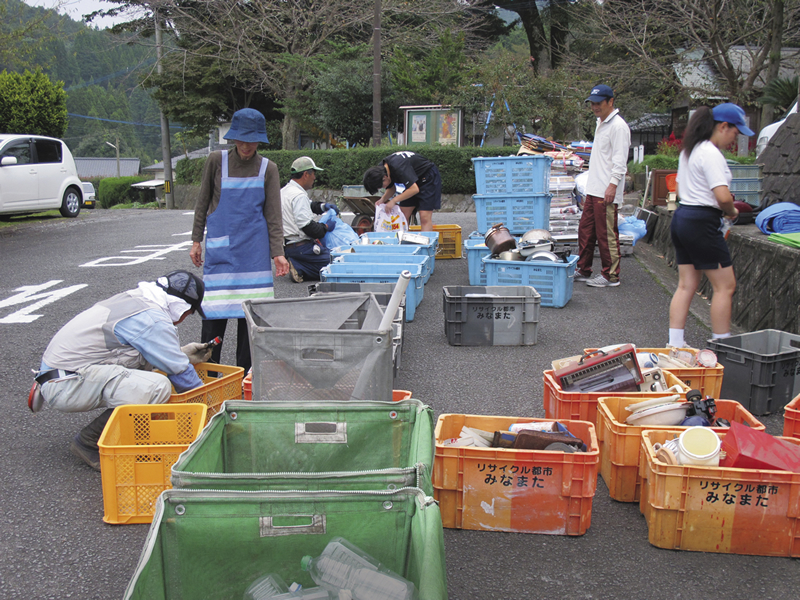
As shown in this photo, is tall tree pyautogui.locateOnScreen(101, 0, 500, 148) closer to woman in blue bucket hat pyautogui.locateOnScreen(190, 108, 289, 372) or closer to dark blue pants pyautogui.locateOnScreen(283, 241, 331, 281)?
dark blue pants pyautogui.locateOnScreen(283, 241, 331, 281)

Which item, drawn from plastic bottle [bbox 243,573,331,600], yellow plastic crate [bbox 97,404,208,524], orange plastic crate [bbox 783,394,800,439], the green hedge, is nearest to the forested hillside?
the green hedge

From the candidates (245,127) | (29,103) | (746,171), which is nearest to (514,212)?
(746,171)

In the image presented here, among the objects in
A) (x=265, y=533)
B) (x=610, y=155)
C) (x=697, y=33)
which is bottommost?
(x=265, y=533)

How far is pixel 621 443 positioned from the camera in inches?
129

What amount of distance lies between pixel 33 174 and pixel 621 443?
14.1m

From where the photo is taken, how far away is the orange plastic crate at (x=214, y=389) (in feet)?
12.0

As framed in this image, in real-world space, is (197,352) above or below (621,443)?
above

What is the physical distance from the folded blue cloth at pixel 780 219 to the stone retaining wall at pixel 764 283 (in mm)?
105

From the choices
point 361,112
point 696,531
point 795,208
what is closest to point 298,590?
point 696,531

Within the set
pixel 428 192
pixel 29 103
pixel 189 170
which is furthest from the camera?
pixel 189 170

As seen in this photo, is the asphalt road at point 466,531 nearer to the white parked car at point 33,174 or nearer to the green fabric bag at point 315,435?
the green fabric bag at point 315,435

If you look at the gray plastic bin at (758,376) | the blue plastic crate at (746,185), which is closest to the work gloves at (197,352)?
the gray plastic bin at (758,376)

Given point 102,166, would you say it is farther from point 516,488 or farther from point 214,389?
point 516,488

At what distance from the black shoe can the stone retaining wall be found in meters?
4.92
